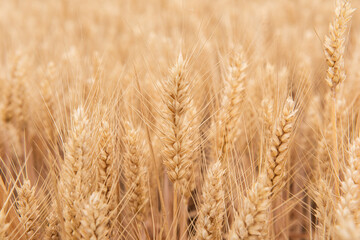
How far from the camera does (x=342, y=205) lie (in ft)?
3.17

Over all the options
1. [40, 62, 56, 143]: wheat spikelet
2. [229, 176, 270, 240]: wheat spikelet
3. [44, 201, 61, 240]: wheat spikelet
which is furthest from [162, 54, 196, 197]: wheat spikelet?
[40, 62, 56, 143]: wheat spikelet

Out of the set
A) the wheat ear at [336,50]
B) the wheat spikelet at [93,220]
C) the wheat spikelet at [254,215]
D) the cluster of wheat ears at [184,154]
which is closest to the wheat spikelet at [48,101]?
the cluster of wheat ears at [184,154]

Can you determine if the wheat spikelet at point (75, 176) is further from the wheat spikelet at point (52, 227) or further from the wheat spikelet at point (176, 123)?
the wheat spikelet at point (176, 123)

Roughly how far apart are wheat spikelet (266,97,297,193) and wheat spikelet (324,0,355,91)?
227mm

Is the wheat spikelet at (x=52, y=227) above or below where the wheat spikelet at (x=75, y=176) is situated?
below

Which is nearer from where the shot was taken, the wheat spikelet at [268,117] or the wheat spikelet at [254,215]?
the wheat spikelet at [254,215]

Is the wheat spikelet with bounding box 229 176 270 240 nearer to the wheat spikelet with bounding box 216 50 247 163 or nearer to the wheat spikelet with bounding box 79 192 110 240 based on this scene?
the wheat spikelet with bounding box 216 50 247 163

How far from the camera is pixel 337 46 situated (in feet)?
3.73

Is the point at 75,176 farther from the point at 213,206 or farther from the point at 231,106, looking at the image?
the point at 231,106

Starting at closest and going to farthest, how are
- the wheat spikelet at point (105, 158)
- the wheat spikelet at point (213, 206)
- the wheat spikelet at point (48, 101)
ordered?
the wheat spikelet at point (213, 206)
the wheat spikelet at point (105, 158)
the wheat spikelet at point (48, 101)

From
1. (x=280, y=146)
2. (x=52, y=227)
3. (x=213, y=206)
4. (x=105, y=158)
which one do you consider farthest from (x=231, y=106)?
(x=52, y=227)

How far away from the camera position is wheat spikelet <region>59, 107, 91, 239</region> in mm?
1021

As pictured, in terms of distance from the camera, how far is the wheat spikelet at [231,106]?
1.25 meters

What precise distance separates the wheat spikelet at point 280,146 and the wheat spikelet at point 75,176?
0.64 metres
